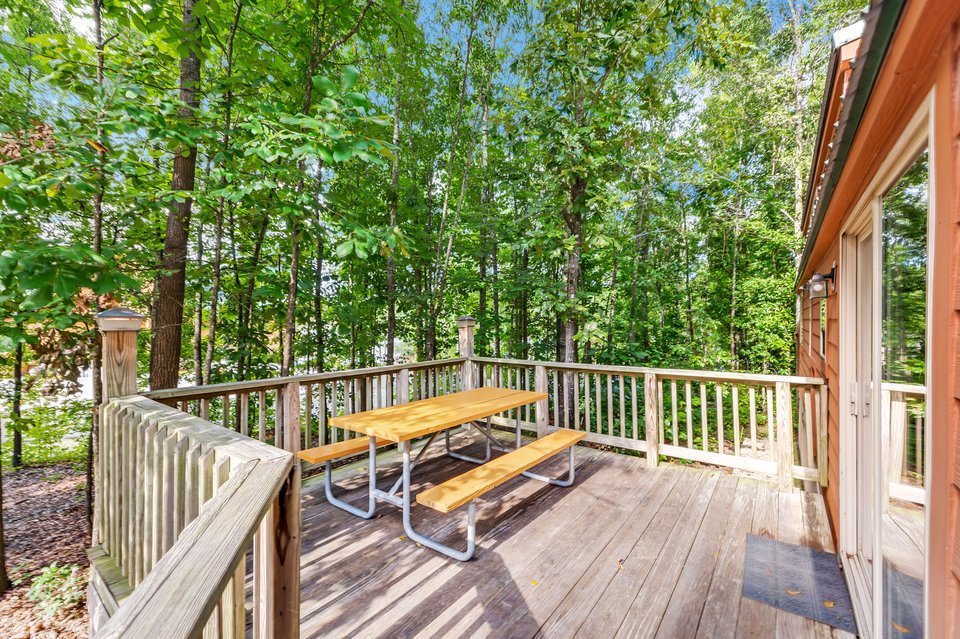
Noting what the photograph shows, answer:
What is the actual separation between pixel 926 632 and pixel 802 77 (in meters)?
11.9

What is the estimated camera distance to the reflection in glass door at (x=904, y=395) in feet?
3.73

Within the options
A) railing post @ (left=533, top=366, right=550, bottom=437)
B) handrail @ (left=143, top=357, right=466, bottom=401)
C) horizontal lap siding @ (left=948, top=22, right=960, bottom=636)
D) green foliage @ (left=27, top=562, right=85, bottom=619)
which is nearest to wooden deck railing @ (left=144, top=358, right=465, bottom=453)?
handrail @ (left=143, top=357, right=466, bottom=401)

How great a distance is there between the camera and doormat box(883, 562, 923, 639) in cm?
114

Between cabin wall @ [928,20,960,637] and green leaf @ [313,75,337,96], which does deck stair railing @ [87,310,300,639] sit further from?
green leaf @ [313,75,337,96]

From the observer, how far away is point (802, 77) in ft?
29.8

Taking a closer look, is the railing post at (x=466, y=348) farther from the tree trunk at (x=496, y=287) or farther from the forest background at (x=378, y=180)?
the tree trunk at (x=496, y=287)

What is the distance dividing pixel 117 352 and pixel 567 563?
2.96m

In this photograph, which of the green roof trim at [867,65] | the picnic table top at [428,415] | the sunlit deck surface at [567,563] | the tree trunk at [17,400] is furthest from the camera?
the tree trunk at [17,400]

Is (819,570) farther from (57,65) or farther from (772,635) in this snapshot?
(57,65)

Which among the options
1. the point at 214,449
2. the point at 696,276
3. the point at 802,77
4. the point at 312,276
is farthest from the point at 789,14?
the point at 214,449

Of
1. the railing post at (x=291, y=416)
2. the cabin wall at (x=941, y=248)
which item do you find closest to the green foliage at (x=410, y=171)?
the railing post at (x=291, y=416)

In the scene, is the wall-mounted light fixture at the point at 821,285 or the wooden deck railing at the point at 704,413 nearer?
the wall-mounted light fixture at the point at 821,285

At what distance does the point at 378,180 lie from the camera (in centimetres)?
740

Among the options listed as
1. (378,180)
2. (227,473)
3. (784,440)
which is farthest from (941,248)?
(378,180)
